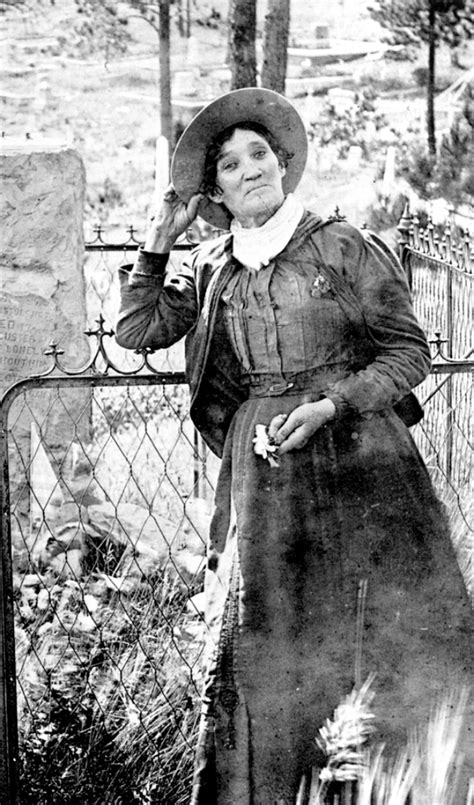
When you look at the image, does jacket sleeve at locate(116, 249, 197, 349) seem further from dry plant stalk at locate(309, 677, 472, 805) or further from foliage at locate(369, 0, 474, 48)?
foliage at locate(369, 0, 474, 48)

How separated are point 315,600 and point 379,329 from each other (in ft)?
2.92

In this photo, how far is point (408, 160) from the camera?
5551mm

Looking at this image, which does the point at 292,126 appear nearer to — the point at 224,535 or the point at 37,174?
the point at 224,535

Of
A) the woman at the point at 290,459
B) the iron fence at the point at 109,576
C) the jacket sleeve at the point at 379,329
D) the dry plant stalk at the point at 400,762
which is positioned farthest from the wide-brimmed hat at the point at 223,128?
the dry plant stalk at the point at 400,762

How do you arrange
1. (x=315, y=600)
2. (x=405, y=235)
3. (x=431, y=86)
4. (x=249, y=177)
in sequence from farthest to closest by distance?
(x=405, y=235)
(x=431, y=86)
(x=315, y=600)
(x=249, y=177)

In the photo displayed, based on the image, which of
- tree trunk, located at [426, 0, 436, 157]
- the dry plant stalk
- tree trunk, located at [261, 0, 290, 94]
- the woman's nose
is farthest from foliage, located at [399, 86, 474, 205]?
the dry plant stalk

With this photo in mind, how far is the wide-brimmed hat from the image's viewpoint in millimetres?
4012

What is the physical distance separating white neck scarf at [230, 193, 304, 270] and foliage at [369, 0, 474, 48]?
150 centimetres

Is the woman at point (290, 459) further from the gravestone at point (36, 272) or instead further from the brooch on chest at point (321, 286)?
the gravestone at point (36, 272)

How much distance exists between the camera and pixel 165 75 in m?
5.39

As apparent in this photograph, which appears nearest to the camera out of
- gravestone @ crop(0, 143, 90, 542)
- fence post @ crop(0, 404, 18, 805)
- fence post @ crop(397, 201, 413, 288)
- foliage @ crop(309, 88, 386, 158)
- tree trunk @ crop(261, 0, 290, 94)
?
fence post @ crop(0, 404, 18, 805)

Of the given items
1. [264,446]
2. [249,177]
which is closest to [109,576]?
[264,446]

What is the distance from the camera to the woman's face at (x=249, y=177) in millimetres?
4008

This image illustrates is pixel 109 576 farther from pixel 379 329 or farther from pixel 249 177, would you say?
pixel 249 177
